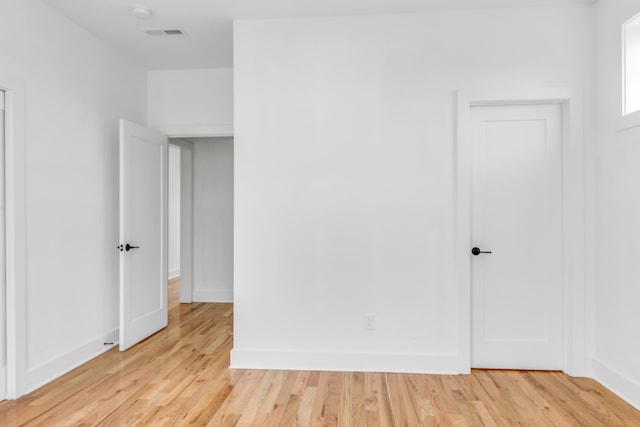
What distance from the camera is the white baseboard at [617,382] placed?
242cm

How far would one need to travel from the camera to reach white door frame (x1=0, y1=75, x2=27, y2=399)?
8.27 feet

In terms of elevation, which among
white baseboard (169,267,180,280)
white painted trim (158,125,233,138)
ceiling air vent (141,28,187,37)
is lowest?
white baseboard (169,267,180,280)

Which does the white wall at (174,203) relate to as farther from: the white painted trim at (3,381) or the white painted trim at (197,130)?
the white painted trim at (3,381)

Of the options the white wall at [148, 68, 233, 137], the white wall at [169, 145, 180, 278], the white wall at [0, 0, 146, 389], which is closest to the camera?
the white wall at [0, 0, 146, 389]

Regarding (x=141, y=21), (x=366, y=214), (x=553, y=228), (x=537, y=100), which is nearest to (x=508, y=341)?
(x=553, y=228)

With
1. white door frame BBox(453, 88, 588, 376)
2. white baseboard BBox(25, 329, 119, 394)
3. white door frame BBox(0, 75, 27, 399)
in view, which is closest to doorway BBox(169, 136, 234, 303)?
white baseboard BBox(25, 329, 119, 394)

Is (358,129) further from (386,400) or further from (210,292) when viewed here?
(210,292)

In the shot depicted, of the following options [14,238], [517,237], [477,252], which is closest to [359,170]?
[477,252]

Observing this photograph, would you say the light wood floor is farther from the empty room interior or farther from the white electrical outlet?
the white electrical outlet

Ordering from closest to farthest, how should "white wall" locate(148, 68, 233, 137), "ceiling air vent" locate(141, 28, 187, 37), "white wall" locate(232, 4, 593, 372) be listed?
"white wall" locate(232, 4, 593, 372) → "ceiling air vent" locate(141, 28, 187, 37) → "white wall" locate(148, 68, 233, 137)

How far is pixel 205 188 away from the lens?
5.39 m

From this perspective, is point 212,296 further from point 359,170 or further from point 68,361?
point 359,170

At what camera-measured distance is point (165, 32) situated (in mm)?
3299

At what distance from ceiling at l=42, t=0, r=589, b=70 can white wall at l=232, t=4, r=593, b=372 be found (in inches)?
3.8
